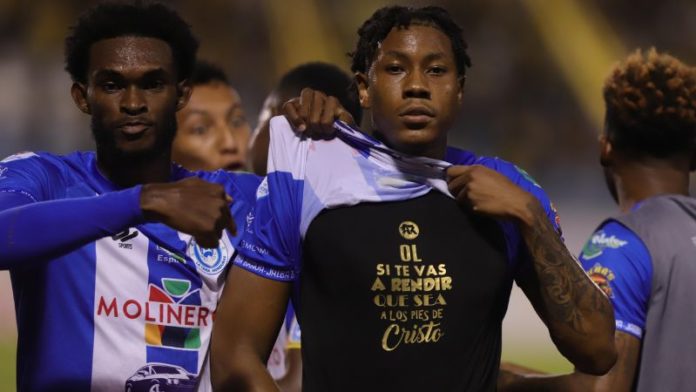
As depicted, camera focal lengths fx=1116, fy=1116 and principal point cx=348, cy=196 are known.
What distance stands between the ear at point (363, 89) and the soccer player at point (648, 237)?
0.97 metres

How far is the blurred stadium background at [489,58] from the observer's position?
968 cm

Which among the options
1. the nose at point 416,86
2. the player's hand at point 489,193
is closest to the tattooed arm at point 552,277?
the player's hand at point 489,193

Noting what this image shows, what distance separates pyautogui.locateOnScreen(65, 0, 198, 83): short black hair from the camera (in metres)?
3.26

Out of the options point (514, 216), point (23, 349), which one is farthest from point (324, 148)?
point (23, 349)

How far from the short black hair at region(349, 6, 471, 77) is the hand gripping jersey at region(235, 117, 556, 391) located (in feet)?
0.81

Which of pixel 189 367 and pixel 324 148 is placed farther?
pixel 189 367

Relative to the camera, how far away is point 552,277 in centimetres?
274

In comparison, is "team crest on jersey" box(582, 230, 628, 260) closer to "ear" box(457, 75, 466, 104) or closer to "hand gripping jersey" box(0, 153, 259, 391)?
"ear" box(457, 75, 466, 104)

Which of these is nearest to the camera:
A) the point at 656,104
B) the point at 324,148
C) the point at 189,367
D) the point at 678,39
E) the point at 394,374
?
the point at 394,374

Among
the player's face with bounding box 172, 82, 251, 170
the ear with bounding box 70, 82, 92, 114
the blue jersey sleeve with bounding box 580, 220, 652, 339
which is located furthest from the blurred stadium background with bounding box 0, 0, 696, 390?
the ear with bounding box 70, 82, 92, 114

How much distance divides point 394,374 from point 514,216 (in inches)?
18.9

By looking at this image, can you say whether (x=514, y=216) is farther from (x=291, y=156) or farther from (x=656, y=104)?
(x=656, y=104)

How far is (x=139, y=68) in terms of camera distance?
10.4 feet

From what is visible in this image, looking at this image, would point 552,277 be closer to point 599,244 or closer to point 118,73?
point 599,244
